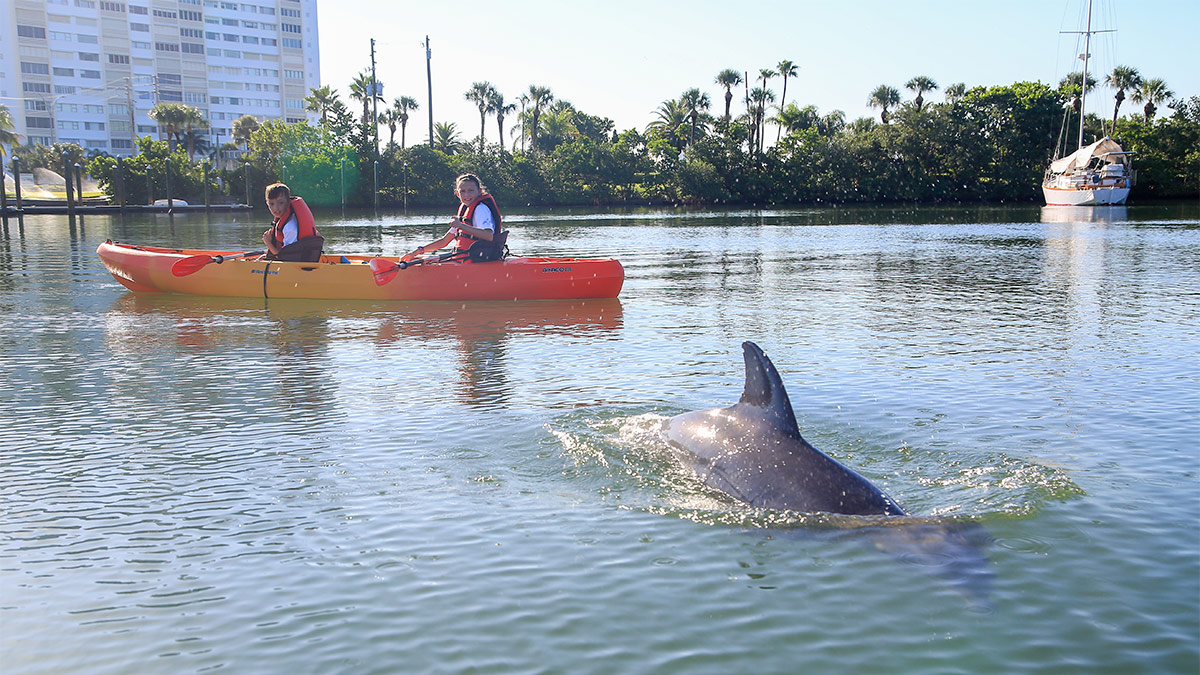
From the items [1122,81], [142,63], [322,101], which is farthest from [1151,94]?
[142,63]

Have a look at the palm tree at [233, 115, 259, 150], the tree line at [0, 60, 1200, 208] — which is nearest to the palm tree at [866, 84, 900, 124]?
the tree line at [0, 60, 1200, 208]

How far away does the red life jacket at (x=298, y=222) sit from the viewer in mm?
17750

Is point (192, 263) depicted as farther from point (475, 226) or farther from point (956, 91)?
point (956, 91)

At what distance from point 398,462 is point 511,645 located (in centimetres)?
327

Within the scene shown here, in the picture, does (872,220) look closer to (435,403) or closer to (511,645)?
(435,403)

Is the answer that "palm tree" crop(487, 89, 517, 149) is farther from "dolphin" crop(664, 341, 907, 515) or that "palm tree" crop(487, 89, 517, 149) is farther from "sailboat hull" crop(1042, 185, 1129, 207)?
"dolphin" crop(664, 341, 907, 515)

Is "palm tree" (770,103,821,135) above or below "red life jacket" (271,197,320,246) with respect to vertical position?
above

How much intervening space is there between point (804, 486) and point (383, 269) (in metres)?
12.6

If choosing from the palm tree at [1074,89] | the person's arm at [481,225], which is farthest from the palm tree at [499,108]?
the person's arm at [481,225]

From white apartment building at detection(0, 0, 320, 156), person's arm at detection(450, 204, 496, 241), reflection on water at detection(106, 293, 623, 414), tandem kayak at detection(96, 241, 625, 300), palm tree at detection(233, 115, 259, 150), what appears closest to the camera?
reflection on water at detection(106, 293, 623, 414)

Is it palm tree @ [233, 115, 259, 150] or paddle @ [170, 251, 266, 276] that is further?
palm tree @ [233, 115, 259, 150]

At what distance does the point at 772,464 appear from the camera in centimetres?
642

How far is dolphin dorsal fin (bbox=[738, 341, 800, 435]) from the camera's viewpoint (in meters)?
6.35

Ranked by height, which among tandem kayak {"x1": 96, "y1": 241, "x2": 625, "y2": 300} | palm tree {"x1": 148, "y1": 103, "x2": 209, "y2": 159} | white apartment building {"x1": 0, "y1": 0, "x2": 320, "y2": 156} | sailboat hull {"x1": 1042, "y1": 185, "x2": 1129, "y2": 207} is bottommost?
tandem kayak {"x1": 96, "y1": 241, "x2": 625, "y2": 300}
